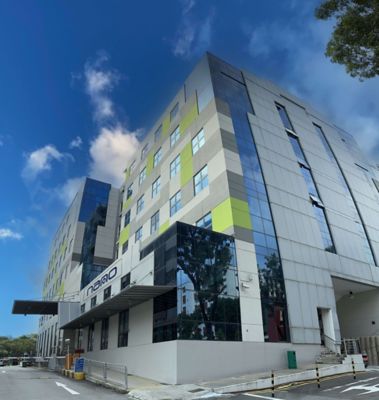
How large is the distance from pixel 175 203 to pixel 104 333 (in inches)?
524

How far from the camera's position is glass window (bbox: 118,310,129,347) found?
26.1 metres

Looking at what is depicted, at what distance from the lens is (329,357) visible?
902 inches

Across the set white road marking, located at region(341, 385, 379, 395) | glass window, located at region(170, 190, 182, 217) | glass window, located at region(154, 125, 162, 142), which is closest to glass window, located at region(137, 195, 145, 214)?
glass window, located at region(154, 125, 162, 142)

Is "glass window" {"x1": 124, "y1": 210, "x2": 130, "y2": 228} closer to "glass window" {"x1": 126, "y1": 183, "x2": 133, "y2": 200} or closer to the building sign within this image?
"glass window" {"x1": 126, "y1": 183, "x2": 133, "y2": 200}

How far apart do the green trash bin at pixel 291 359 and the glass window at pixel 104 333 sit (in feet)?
54.0

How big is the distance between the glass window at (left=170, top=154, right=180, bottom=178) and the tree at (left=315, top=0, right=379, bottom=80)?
20.0m

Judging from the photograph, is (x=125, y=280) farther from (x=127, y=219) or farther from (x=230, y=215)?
(x=127, y=219)

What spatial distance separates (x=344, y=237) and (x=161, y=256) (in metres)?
17.4

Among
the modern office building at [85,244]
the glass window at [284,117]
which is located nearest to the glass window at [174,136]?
the glass window at [284,117]

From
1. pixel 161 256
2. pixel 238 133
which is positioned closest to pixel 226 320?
pixel 161 256

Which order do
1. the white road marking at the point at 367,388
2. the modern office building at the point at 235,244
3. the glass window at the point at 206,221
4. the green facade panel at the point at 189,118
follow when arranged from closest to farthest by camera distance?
the white road marking at the point at 367,388 → the modern office building at the point at 235,244 → the glass window at the point at 206,221 → the green facade panel at the point at 189,118

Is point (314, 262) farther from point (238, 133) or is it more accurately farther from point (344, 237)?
A: point (238, 133)

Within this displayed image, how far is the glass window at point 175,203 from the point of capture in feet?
98.4

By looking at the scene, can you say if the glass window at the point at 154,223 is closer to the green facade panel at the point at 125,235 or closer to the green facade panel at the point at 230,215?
the green facade panel at the point at 125,235
